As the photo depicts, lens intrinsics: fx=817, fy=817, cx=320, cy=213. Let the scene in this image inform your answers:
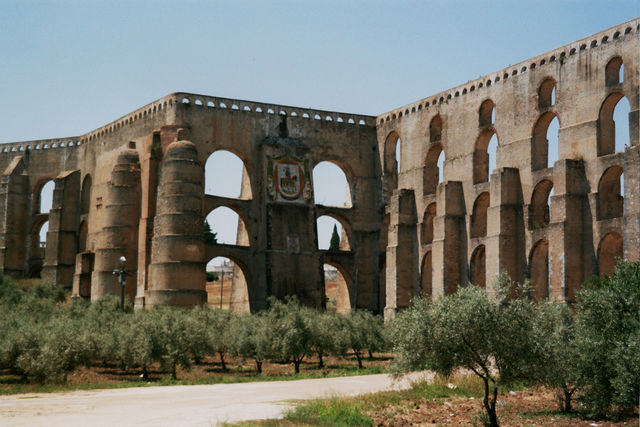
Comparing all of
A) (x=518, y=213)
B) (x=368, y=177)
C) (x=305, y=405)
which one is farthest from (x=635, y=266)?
(x=368, y=177)

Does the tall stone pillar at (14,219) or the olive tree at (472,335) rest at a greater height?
the tall stone pillar at (14,219)

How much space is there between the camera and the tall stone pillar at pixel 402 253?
3528 cm

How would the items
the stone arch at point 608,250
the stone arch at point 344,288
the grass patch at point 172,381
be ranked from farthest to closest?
the stone arch at point 344,288, the stone arch at point 608,250, the grass patch at point 172,381

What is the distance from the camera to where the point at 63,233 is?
141ft

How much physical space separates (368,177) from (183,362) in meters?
18.8

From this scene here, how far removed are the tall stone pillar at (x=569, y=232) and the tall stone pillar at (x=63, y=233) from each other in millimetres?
25685

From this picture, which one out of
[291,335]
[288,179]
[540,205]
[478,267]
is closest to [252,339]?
[291,335]

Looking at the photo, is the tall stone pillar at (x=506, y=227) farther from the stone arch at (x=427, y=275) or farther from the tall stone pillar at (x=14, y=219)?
the tall stone pillar at (x=14, y=219)

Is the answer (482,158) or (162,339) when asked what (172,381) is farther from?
(482,158)

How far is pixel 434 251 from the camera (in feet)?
110

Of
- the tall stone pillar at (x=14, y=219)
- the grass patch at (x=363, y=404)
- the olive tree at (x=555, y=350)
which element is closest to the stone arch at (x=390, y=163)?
the grass patch at (x=363, y=404)

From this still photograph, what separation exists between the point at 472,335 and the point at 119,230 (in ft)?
83.7

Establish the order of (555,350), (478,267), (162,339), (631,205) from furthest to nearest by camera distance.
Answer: (478,267) < (631,205) < (162,339) < (555,350)

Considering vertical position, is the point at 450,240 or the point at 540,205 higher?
the point at 540,205
